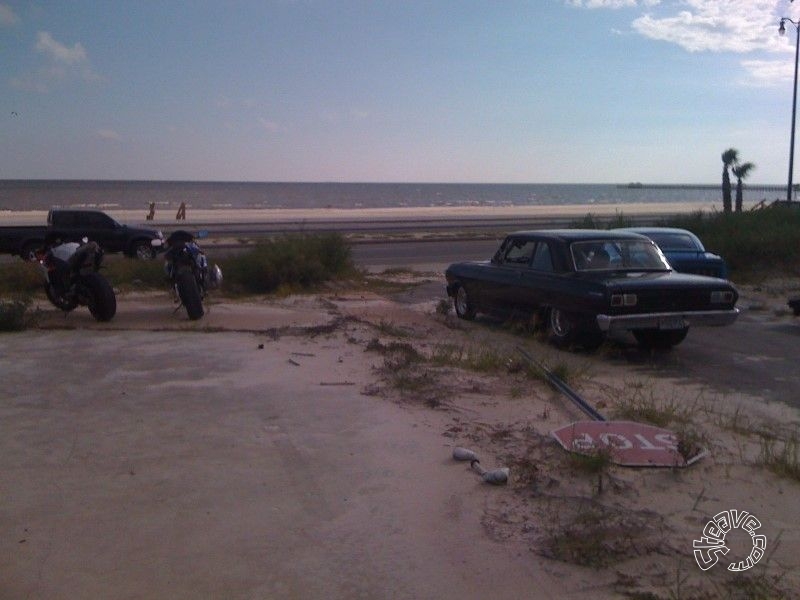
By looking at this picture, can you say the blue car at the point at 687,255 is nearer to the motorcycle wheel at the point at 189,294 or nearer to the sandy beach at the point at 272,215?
the motorcycle wheel at the point at 189,294

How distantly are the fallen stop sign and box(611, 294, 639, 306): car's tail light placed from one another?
3.23m

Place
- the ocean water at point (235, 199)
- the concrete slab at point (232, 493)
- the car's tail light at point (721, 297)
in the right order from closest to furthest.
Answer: the concrete slab at point (232, 493) → the car's tail light at point (721, 297) → the ocean water at point (235, 199)

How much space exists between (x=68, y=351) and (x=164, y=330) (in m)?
1.57

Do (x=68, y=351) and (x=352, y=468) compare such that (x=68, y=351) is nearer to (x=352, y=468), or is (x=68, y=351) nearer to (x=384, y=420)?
(x=384, y=420)

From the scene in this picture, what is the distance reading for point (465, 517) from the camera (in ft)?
16.8

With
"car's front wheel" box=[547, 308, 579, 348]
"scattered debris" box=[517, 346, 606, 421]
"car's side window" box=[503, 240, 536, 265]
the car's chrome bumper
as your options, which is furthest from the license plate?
"car's side window" box=[503, 240, 536, 265]

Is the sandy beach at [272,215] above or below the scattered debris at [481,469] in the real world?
above

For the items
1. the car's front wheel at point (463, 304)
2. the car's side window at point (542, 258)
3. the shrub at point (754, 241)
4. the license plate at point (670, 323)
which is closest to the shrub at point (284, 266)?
the car's front wheel at point (463, 304)

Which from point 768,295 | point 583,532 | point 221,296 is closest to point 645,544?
point 583,532

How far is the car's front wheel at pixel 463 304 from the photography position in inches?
523

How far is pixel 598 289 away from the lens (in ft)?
33.0

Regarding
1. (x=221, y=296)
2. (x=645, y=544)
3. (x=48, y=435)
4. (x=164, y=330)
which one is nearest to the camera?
(x=645, y=544)

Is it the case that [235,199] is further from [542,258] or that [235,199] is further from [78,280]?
[542,258]

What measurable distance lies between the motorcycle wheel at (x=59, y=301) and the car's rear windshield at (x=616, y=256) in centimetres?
636
